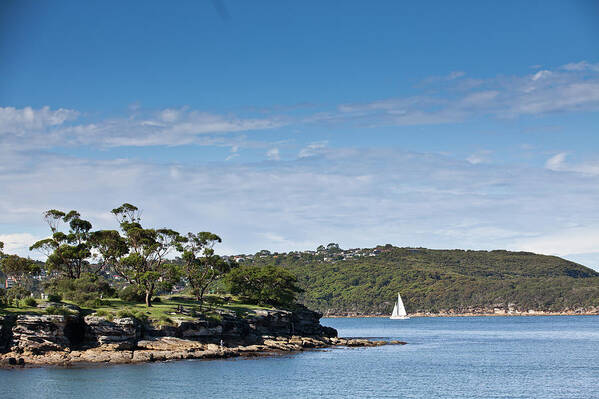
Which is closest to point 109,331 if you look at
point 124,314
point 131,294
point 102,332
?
point 102,332

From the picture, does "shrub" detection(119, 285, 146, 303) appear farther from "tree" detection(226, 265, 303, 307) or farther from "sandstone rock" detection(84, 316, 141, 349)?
"tree" detection(226, 265, 303, 307)

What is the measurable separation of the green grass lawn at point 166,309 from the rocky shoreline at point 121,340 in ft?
5.23

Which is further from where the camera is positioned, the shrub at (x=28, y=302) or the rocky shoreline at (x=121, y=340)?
the shrub at (x=28, y=302)

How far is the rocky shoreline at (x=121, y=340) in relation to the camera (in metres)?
71.4

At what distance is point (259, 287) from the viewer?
4513 inches

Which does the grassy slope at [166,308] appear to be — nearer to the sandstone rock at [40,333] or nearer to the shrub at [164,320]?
the shrub at [164,320]

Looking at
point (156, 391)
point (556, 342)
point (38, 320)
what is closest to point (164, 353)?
point (38, 320)

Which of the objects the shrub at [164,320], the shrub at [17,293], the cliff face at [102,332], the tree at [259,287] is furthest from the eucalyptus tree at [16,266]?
the tree at [259,287]

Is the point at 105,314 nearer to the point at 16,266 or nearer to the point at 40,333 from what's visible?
the point at 40,333

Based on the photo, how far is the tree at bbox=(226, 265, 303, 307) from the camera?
372 feet

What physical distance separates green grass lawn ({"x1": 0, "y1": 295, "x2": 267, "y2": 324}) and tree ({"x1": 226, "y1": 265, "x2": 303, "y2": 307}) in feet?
15.3

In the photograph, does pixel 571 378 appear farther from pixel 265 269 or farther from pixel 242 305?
pixel 265 269

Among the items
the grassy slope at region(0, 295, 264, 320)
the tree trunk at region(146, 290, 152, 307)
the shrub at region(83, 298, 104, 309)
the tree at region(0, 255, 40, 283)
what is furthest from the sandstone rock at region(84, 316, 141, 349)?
the tree at region(0, 255, 40, 283)

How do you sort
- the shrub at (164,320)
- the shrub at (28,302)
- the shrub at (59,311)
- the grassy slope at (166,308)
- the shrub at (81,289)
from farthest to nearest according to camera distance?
the shrub at (81,289), the shrub at (164,320), the grassy slope at (166,308), the shrub at (28,302), the shrub at (59,311)
